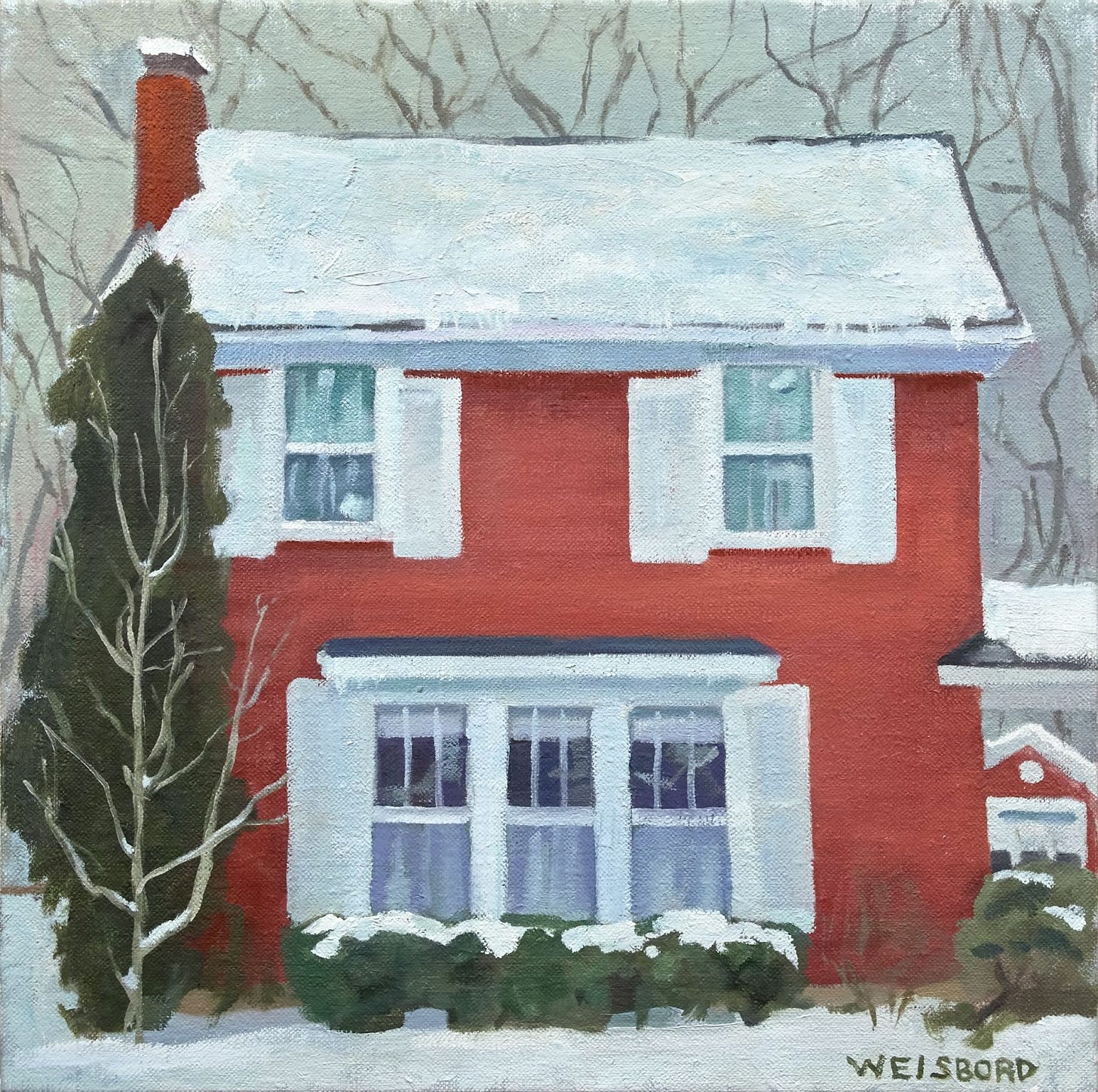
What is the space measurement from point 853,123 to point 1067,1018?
5662mm

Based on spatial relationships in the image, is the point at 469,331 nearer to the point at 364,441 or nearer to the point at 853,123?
the point at 364,441

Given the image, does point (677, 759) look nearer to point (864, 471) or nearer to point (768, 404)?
point (864, 471)

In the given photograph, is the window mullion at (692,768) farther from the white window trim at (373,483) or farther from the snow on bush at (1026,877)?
the white window trim at (373,483)

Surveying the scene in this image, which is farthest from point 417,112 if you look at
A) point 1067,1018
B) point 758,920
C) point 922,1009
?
point 1067,1018

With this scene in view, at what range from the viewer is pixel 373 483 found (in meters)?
8.44

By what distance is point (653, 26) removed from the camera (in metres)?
8.23

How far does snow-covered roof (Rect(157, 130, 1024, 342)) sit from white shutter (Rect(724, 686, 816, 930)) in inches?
95.7

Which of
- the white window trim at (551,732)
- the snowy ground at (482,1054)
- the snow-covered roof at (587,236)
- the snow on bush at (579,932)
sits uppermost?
the snow-covered roof at (587,236)

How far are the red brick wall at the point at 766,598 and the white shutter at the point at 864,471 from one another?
7cm

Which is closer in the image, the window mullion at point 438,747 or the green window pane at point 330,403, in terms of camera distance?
the window mullion at point 438,747

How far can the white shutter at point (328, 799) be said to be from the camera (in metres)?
7.96

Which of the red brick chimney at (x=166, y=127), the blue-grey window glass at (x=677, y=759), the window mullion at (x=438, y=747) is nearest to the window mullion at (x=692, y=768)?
the blue-grey window glass at (x=677, y=759)

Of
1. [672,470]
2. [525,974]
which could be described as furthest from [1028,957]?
[672,470]

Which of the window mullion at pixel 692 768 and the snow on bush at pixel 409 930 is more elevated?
the window mullion at pixel 692 768
